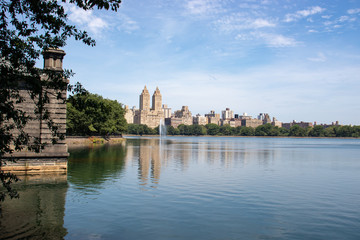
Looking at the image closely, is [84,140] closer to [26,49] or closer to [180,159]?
[180,159]

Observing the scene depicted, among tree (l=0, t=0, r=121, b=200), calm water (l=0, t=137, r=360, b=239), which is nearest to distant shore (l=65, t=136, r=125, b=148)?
calm water (l=0, t=137, r=360, b=239)

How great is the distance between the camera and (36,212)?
1798 centimetres

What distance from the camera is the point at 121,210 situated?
18984 mm

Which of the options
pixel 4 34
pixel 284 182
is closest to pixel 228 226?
pixel 4 34

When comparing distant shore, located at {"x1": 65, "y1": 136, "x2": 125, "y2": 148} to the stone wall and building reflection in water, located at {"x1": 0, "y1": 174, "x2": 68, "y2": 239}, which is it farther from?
building reflection in water, located at {"x1": 0, "y1": 174, "x2": 68, "y2": 239}

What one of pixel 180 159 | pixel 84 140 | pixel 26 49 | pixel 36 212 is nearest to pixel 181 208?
pixel 36 212

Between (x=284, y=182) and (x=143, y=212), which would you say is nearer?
(x=143, y=212)

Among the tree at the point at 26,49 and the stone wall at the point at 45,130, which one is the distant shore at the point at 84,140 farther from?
the tree at the point at 26,49

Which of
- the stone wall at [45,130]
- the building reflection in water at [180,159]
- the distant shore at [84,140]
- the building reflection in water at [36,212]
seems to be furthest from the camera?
the distant shore at [84,140]

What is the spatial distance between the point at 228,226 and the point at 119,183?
14.0 metres

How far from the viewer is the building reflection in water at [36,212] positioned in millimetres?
14594

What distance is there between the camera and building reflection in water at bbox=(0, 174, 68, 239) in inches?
575

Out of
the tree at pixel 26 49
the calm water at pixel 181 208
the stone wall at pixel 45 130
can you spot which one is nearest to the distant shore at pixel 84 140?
the stone wall at pixel 45 130

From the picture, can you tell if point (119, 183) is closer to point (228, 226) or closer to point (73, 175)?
point (73, 175)
